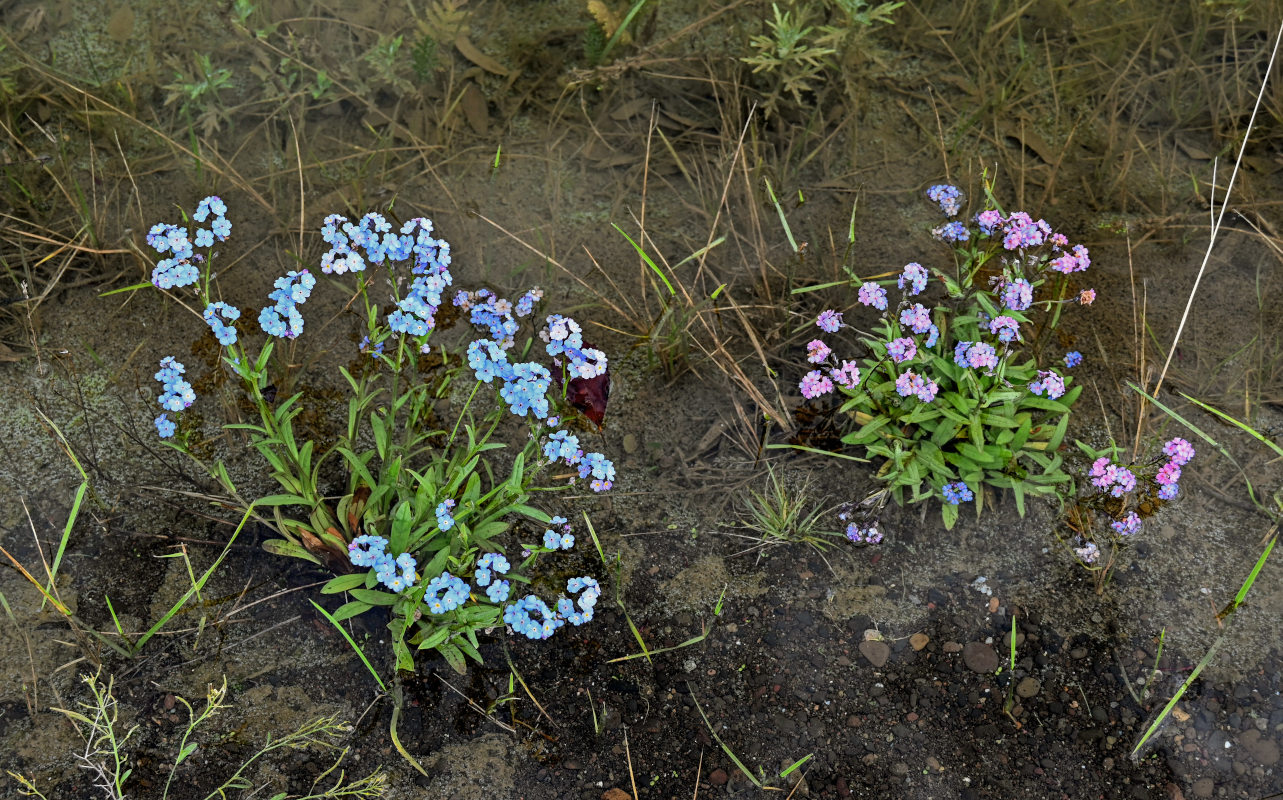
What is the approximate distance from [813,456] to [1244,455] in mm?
1336

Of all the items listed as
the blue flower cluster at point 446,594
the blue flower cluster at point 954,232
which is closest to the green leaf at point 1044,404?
the blue flower cluster at point 954,232

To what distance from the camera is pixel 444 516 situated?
2176mm

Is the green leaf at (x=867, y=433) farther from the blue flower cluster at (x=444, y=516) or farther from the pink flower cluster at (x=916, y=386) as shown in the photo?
the blue flower cluster at (x=444, y=516)

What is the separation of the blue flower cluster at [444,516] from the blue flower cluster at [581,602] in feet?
1.10

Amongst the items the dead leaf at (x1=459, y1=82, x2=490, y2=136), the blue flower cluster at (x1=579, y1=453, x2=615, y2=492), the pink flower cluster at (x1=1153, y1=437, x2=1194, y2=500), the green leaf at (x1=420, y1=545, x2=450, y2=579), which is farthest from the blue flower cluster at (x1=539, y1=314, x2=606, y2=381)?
the dead leaf at (x1=459, y1=82, x2=490, y2=136)

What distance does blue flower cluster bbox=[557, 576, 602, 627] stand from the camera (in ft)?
7.38

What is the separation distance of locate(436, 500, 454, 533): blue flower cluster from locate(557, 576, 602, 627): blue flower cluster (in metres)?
0.34

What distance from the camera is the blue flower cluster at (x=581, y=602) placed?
88.6 inches

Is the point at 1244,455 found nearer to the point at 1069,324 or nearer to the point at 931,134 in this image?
the point at 1069,324

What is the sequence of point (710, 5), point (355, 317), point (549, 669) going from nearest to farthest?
point (549, 669) → point (355, 317) → point (710, 5)

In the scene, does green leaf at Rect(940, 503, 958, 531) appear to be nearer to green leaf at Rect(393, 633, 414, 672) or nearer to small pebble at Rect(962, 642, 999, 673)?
small pebble at Rect(962, 642, 999, 673)

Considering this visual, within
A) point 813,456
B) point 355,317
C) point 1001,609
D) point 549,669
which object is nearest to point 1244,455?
point 1001,609

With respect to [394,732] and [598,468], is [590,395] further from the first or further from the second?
[394,732]

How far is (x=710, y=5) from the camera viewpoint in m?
3.84
